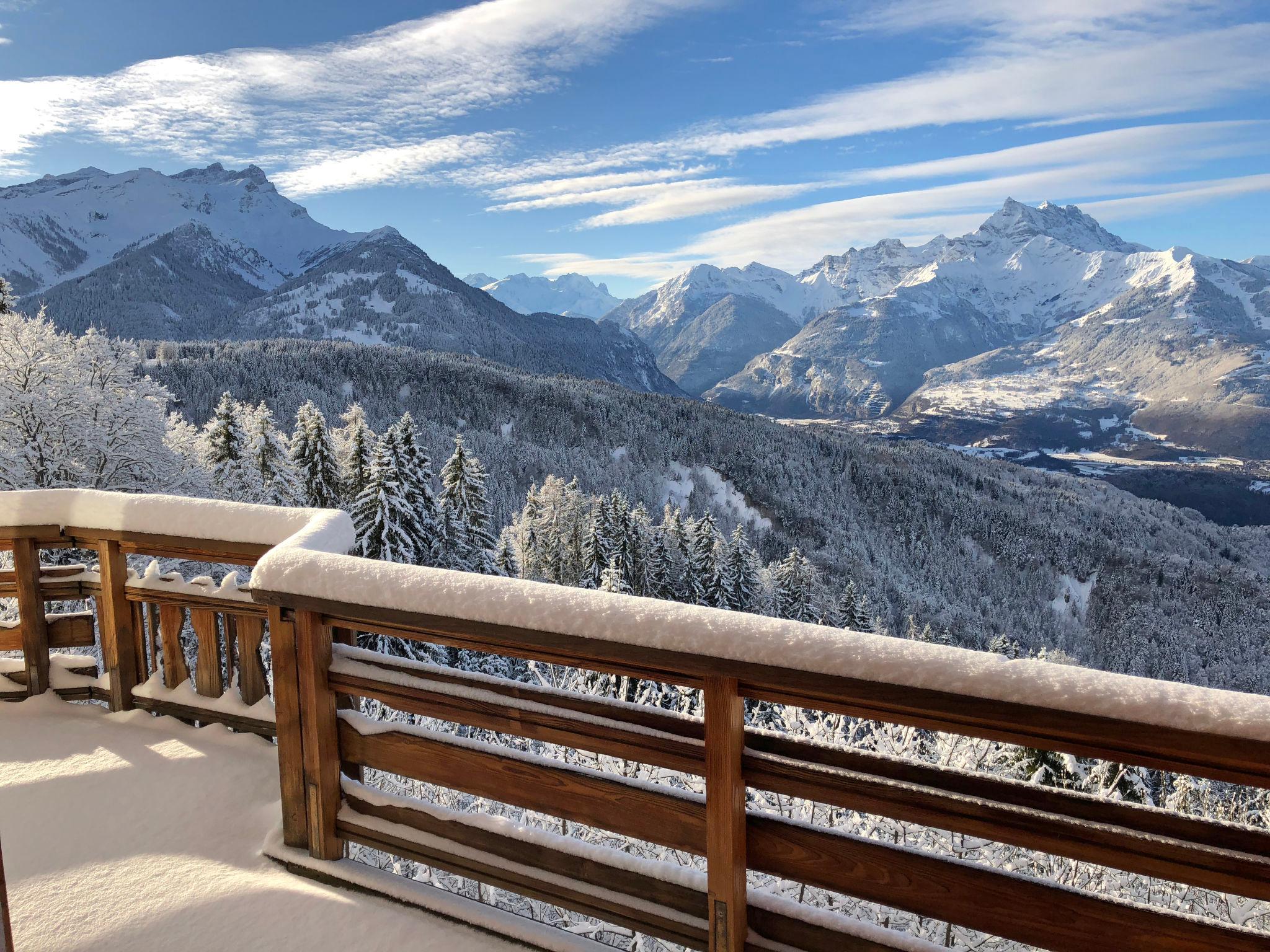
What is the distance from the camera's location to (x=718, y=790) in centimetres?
229

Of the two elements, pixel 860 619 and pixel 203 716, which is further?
pixel 860 619

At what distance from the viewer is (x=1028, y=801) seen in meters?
1.98

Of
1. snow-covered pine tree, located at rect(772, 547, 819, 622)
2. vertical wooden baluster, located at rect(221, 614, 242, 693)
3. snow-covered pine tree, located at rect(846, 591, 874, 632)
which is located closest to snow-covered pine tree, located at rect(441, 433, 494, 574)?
snow-covered pine tree, located at rect(772, 547, 819, 622)

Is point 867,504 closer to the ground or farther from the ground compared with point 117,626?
closer to the ground

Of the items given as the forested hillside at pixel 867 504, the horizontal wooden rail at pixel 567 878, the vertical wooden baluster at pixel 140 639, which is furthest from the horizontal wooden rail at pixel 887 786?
the forested hillside at pixel 867 504

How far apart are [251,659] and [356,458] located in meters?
28.9

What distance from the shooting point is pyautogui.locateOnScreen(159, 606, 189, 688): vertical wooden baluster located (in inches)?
175

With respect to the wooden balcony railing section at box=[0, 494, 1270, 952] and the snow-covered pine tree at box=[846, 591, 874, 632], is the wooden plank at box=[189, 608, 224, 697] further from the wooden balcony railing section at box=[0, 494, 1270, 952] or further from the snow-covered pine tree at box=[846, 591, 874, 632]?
the snow-covered pine tree at box=[846, 591, 874, 632]

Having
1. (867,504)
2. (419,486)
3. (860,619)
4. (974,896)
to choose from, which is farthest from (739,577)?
(867,504)

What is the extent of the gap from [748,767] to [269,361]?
5291 inches

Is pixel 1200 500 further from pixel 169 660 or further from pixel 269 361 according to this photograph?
pixel 169 660

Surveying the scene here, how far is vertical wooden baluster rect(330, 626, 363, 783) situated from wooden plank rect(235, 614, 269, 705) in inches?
48.3

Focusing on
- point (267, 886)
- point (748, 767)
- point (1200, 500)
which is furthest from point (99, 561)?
point (1200, 500)

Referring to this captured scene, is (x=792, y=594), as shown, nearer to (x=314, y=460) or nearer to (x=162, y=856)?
(x=314, y=460)
